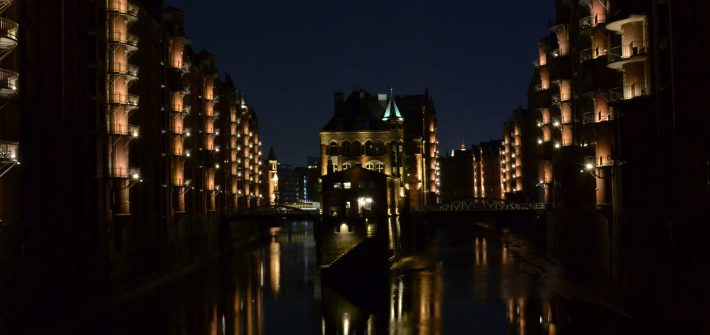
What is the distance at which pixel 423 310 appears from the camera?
166 feet

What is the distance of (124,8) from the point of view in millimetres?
52719

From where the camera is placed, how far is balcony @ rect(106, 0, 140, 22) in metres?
52.3

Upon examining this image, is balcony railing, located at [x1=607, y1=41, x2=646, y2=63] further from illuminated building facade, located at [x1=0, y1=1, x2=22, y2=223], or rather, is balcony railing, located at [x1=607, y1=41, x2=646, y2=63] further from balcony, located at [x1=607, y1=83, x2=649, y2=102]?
illuminated building facade, located at [x1=0, y1=1, x2=22, y2=223]

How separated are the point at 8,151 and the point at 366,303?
86.5 feet

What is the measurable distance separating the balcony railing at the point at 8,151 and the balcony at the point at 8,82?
6.89 feet

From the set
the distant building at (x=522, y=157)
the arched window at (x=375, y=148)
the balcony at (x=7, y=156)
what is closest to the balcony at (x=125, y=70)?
the balcony at (x=7, y=156)

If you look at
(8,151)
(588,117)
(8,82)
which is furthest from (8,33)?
(588,117)

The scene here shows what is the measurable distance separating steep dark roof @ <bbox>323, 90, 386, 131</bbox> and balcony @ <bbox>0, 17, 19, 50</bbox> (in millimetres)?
79899

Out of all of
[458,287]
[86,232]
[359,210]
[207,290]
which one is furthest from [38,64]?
[359,210]

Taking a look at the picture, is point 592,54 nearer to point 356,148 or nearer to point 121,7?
point 121,7

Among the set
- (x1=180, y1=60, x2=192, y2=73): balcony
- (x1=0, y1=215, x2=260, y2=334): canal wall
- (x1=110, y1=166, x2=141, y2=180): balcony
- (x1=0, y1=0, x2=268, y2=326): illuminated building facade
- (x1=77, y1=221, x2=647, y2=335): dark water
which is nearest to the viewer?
(x1=0, y1=215, x2=260, y2=334): canal wall

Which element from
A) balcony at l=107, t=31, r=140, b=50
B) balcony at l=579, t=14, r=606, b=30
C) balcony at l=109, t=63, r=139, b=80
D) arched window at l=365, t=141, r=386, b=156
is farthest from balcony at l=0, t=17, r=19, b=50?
arched window at l=365, t=141, r=386, b=156

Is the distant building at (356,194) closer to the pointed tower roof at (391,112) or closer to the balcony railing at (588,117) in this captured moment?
the balcony railing at (588,117)

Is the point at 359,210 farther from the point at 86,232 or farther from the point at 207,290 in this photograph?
the point at 86,232
